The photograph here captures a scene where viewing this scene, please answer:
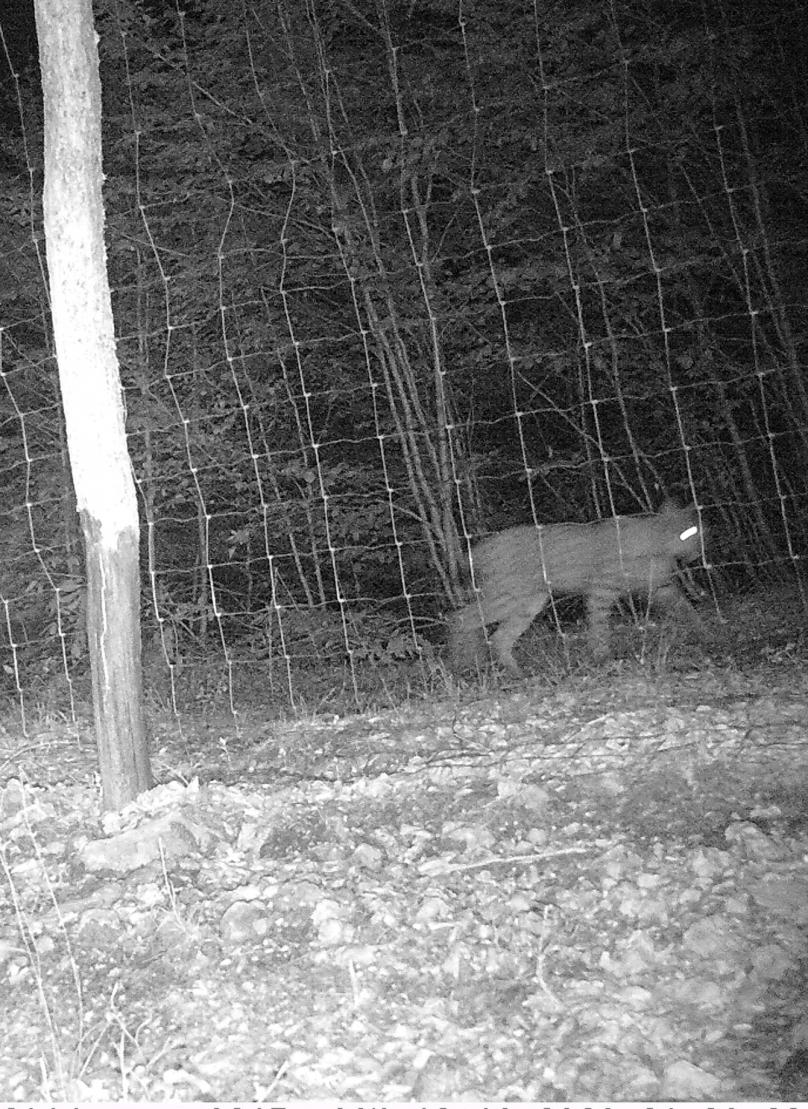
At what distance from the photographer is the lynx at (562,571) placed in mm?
6629

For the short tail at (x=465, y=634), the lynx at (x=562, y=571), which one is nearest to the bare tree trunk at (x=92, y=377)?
the lynx at (x=562, y=571)

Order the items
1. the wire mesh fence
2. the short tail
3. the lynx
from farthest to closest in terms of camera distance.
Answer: the short tail < the lynx < the wire mesh fence

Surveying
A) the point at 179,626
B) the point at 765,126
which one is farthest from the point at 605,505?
the point at 179,626

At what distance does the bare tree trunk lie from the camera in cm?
332

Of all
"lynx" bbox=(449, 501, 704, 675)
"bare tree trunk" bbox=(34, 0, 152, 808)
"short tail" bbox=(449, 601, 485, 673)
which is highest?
"bare tree trunk" bbox=(34, 0, 152, 808)

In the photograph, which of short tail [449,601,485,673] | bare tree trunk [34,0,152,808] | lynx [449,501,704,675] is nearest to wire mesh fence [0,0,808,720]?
short tail [449,601,485,673]

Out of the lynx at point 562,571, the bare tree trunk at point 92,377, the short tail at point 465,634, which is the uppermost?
the bare tree trunk at point 92,377

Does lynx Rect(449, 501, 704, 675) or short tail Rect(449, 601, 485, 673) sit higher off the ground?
lynx Rect(449, 501, 704, 675)

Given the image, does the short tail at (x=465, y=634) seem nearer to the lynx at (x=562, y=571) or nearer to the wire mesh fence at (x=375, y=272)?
the lynx at (x=562, y=571)

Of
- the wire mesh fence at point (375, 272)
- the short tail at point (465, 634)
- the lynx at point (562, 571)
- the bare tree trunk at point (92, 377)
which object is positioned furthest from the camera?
the short tail at point (465, 634)

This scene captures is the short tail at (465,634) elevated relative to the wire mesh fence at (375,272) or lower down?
lower down

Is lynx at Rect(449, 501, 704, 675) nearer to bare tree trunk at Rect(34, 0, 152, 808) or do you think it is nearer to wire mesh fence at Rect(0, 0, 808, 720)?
wire mesh fence at Rect(0, 0, 808, 720)

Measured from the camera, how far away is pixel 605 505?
1111 centimetres

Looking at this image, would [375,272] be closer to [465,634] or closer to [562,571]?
[562,571]
